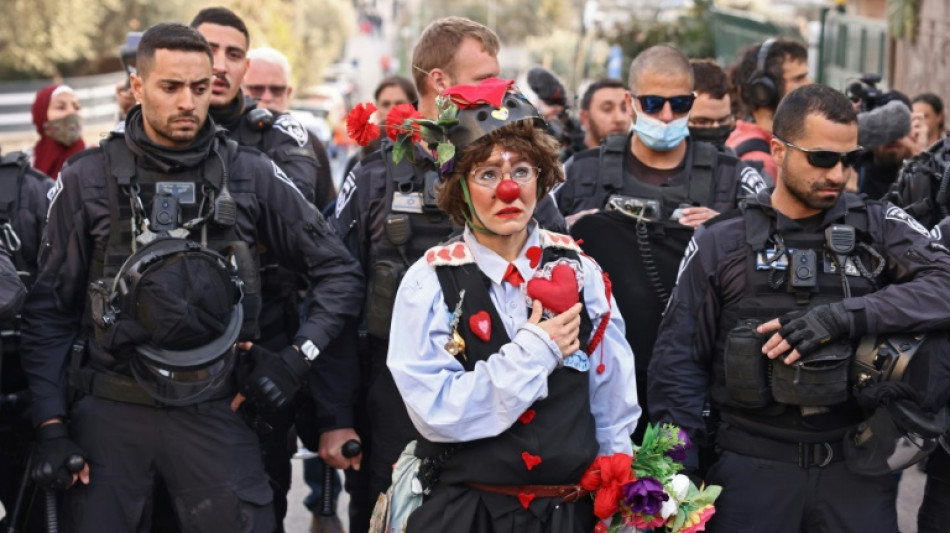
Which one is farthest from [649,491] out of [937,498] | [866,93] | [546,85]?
[546,85]

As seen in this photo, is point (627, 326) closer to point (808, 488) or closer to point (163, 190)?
point (808, 488)

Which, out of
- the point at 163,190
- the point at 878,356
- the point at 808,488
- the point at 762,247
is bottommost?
the point at 808,488

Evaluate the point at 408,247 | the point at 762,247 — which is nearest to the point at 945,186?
the point at 762,247

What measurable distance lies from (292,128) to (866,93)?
10.1 feet

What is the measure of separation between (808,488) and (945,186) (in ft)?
5.40

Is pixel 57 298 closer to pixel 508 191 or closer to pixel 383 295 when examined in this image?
pixel 383 295

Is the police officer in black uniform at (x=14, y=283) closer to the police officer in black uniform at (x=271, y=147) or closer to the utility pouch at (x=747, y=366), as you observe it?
the police officer in black uniform at (x=271, y=147)

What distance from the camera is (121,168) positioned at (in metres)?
5.04

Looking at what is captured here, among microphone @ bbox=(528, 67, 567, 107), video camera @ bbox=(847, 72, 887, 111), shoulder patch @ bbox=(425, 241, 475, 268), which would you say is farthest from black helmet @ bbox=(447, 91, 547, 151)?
microphone @ bbox=(528, 67, 567, 107)

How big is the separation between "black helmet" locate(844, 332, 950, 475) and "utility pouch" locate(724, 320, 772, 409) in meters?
0.32

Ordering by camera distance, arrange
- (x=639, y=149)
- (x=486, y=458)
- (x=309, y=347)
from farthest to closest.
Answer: (x=639, y=149) → (x=309, y=347) → (x=486, y=458)

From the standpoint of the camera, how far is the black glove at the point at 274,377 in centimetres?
504

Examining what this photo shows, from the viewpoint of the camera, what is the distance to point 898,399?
467cm

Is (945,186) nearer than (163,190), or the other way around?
(163,190)
